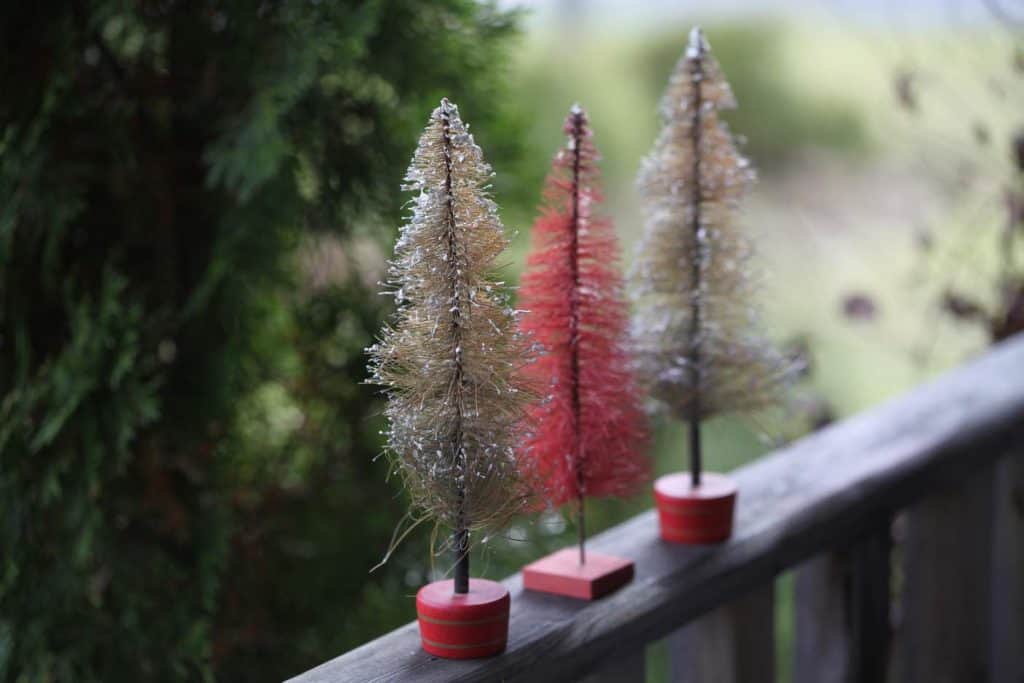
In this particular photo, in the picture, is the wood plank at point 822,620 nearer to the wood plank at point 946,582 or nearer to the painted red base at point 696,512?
the wood plank at point 946,582

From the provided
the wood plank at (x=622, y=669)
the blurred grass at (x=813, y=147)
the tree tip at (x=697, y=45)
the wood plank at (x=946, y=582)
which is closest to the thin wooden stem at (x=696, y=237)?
the tree tip at (x=697, y=45)

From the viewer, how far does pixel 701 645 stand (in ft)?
4.14

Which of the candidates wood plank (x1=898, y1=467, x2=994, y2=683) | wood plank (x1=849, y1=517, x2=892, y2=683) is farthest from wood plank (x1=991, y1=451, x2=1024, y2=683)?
wood plank (x1=849, y1=517, x2=892, y2=683)

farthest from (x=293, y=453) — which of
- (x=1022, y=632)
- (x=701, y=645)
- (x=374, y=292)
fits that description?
(x=1022, y=632)

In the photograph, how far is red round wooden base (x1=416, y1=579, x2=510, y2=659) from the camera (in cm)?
86

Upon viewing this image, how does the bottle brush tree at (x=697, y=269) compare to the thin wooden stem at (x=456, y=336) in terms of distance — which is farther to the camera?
the bottle brush tree at (x=697, y=269)

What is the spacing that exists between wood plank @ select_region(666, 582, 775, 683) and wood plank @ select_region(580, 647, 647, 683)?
0.18 metres

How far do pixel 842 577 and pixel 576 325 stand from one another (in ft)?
2.25

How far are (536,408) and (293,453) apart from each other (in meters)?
0.63

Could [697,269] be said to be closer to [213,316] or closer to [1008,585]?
[213,316]

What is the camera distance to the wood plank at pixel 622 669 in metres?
1.01

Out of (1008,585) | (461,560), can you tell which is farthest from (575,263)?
(1008,585)

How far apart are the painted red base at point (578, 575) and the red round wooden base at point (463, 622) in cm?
14

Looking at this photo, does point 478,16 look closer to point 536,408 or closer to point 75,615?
point 536,408
